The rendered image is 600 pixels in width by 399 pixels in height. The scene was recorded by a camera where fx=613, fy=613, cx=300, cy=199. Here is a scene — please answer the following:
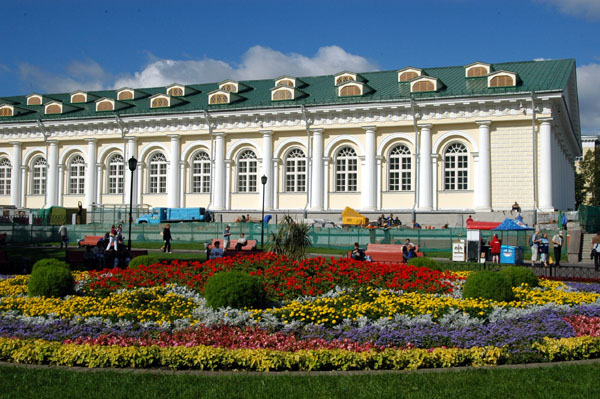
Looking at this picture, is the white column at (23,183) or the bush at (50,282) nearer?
the bush at (50,282)

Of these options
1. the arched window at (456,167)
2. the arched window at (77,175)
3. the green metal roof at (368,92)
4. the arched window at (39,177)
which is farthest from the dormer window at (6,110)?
the arched window at (456,167)

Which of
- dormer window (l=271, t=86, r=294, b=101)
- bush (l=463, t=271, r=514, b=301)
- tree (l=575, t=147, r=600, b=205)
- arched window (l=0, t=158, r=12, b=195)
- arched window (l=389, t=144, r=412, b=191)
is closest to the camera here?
bush (l=463, t=271, r=514, b=301)

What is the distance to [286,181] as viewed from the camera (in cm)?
4550

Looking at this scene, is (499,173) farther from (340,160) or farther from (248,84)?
(248,84)

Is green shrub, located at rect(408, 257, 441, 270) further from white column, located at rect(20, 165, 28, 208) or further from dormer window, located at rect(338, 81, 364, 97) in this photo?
white column, located at rect(20, 165, 28, 208)

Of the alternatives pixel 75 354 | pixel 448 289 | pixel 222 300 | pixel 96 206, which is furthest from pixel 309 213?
pixel 75 354

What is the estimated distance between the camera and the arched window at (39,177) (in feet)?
170

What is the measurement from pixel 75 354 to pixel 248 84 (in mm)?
43376

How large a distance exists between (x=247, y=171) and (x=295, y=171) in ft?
12.5

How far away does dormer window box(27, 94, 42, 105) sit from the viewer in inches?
2165

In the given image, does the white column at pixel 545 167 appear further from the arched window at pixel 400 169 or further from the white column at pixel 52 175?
the white column at pixel 52 175

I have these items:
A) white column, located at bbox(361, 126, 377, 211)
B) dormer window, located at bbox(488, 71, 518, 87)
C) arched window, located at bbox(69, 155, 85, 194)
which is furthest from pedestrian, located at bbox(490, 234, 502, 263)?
arched window, located at bbox(69, 155, 85, 194)

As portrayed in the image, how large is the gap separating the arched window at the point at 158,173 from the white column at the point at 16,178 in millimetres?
12095

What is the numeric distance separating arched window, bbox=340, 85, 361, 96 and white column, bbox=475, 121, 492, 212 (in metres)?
8.71
